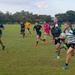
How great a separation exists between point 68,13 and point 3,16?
104 feet

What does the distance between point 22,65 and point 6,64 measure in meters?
0.76

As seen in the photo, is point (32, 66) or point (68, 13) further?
point (68, 13)

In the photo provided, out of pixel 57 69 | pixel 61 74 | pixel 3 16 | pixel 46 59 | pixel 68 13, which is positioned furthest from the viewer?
pixel 3 16

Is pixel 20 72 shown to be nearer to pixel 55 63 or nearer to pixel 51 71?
pixel 51 71

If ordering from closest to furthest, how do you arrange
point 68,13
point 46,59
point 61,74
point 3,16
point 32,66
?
point 61,74, point 32,66, point 46,59, point 68,13, point 3,16

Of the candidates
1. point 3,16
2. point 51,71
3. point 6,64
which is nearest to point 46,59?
point 6,64

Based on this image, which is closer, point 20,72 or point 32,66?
point 20,72

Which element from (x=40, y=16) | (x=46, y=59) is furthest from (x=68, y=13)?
(x=46, y=59)

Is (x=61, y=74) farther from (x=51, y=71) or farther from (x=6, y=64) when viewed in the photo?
(x=6, y=64)

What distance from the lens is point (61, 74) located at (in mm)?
10070

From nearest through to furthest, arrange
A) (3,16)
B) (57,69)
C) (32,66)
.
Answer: (57,69)
(32,66)
(3,16)

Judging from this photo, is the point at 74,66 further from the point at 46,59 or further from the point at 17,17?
the point at 17,17

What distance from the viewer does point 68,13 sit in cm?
11056

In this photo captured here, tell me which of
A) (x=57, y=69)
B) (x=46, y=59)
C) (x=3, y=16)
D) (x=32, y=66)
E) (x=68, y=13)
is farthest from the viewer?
(x=3, y=16)
